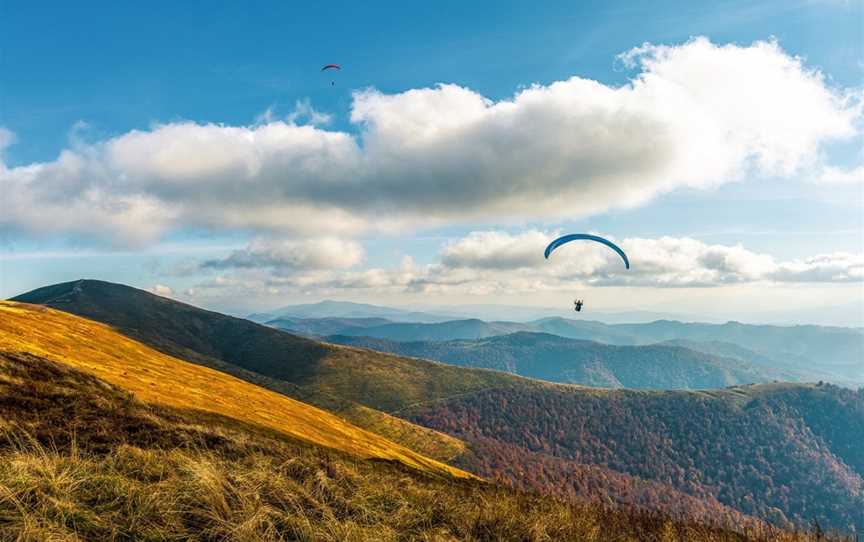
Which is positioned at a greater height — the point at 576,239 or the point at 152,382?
the point at 576,239

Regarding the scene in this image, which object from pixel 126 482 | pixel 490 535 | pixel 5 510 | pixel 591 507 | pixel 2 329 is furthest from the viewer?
pixel 2 329

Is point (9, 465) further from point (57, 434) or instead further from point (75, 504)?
point (57, 434)

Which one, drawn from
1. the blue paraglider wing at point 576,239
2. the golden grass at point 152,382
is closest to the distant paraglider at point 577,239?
the blue paraglider wing at point 576,239

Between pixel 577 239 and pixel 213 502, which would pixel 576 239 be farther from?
pixel 213 502

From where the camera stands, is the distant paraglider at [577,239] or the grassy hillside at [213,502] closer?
the grassy hillside at [213,502]

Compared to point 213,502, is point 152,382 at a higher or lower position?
lower

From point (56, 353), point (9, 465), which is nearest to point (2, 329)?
point (56, 353)

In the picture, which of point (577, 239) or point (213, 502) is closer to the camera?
point (213, 502)

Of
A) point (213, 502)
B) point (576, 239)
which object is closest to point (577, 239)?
point (576, 239)

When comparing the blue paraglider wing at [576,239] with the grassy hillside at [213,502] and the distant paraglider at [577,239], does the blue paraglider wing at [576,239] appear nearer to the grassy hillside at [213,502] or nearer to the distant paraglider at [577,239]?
the distant paraglider at [577,239]
